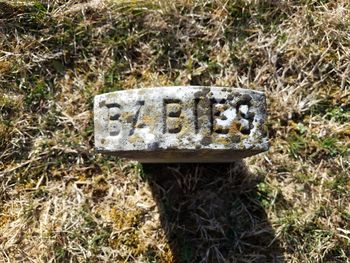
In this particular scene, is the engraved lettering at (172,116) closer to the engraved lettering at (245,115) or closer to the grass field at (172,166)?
the engraved lettering at (245,115)

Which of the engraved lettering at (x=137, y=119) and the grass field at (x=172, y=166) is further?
the grass field at (x=172, y=166)

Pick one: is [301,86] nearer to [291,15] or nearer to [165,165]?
[291,15]

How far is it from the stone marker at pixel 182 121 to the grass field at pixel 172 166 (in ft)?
2.85

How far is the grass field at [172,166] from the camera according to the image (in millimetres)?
3363

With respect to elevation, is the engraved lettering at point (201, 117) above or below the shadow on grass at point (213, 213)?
above

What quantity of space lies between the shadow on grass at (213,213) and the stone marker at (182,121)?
33.3 inches

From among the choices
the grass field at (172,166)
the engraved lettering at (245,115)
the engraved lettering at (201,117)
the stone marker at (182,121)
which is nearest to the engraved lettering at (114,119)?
the stone marker at (182,121)

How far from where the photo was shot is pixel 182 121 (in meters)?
2.52

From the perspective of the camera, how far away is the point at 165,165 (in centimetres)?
346

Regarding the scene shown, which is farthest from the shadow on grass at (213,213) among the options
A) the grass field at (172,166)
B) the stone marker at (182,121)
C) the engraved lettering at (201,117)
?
the engraved lettering at (201,117)

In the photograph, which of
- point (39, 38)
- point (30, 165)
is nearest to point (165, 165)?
point (30, 165)

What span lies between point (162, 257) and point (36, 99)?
1.12 meters

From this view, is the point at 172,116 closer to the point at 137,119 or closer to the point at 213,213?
the point at 137,119

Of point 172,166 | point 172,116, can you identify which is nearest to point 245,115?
point 172,116
